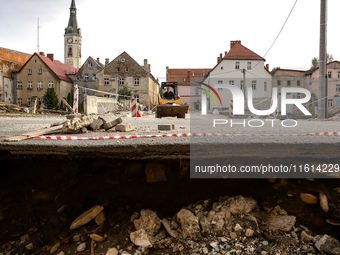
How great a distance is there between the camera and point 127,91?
46.8 m

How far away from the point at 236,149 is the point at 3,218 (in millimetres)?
3212

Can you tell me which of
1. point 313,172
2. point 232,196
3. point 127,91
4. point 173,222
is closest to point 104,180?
point 173,222

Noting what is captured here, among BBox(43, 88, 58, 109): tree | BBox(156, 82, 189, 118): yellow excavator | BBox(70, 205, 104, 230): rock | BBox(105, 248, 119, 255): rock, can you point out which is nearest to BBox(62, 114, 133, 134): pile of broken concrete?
BBox(70, 205, 104, 230): rock

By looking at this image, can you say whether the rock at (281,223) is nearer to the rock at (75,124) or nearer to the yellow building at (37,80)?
the rock at (75,124)

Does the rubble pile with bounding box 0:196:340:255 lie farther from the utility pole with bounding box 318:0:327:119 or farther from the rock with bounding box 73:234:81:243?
the utility pole with bounding box 318:0:327:119

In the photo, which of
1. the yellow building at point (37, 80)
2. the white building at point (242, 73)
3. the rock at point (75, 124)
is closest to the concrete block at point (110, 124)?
the rock at point (75, 124)

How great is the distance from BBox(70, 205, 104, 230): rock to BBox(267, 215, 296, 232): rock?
6.84ft

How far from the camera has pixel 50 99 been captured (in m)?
43.2

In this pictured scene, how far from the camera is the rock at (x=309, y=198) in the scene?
3301mm

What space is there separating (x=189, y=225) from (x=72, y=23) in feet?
303

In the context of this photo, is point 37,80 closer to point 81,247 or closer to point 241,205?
point 81,247

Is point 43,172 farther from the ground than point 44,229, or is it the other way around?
point 43,172

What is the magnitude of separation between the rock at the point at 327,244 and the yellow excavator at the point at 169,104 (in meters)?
12.5

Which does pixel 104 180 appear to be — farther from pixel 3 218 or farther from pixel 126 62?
pixel 126 62
